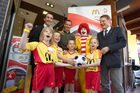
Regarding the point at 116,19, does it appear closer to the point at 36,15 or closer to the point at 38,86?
the point at 38,86

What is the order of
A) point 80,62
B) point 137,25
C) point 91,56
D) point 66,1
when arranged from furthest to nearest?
1. point 137,25
2. point 66,1
3. point 91,56
4. point 80,62

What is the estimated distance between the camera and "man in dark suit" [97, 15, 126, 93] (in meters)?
1.38

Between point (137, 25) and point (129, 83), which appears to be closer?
point (129, 83)

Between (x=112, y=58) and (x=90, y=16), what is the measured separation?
1.51m

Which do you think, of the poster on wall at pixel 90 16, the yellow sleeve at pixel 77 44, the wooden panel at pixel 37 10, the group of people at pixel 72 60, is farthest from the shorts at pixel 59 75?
the wooden panel at pixel 37 10

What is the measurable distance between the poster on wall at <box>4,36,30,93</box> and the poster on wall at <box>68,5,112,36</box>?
52.0 inches

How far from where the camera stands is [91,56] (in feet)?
4.69

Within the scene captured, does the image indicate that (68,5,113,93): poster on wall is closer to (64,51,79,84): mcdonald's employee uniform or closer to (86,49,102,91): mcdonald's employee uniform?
(64,51,79,84): mcdonald's employee uniform

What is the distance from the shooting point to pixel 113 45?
1.38 meters

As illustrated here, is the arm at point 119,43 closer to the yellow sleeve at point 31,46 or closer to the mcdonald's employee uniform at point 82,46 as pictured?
the mcdonald's employee uniform at point 82,46

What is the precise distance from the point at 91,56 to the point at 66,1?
2.45m

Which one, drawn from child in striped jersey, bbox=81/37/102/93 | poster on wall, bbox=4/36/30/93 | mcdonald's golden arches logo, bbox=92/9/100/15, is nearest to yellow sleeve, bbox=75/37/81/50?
child in striped jersey, bbox=81/37/102/93

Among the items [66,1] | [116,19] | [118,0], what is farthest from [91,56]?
[66,1]

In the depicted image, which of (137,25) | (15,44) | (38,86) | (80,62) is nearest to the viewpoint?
(38,86)
